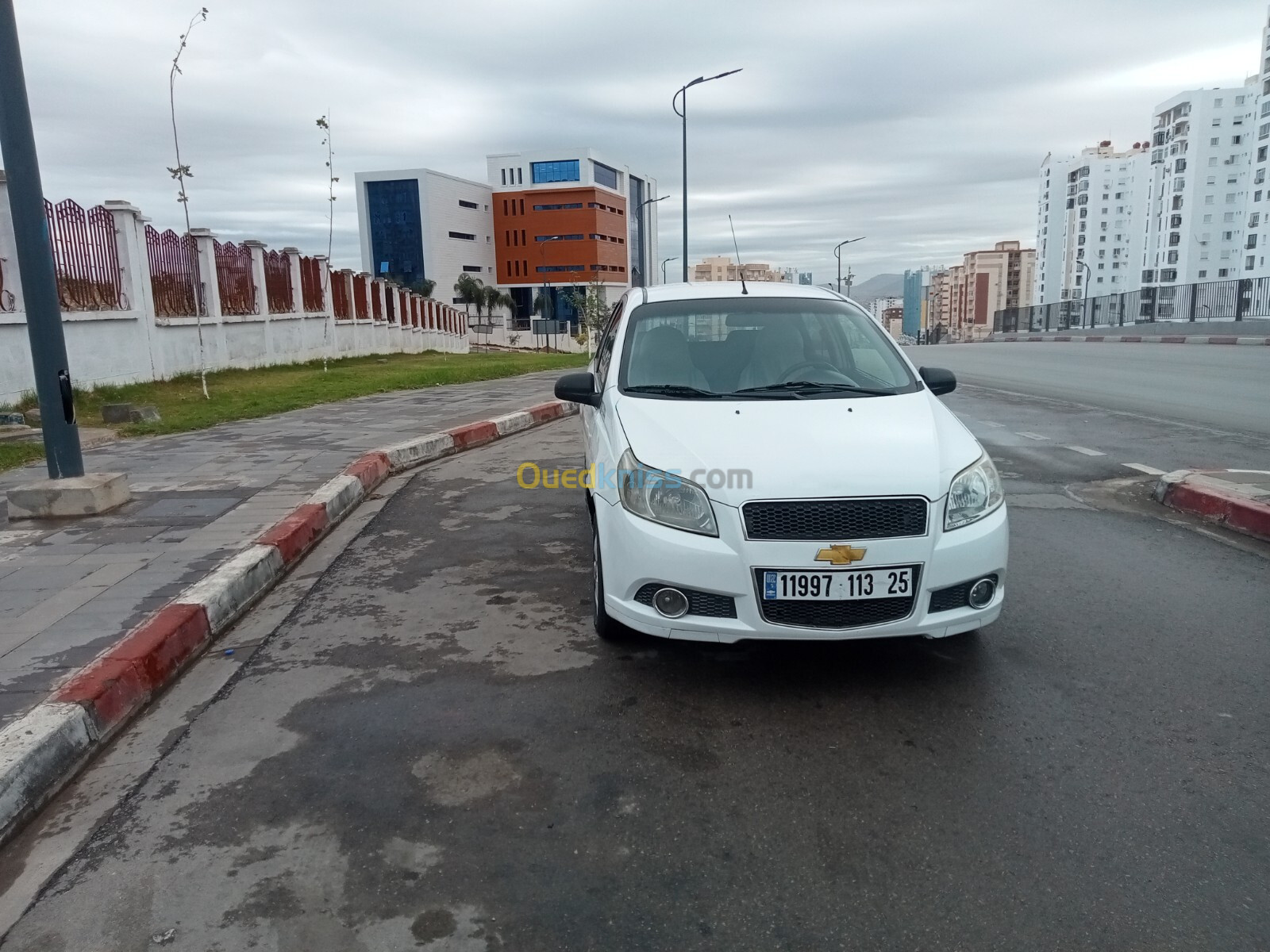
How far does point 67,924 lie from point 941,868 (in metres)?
2.36

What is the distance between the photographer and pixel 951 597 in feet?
11.6

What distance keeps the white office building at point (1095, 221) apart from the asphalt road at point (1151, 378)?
95.5m

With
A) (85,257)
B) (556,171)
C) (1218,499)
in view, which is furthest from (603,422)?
(556,171)

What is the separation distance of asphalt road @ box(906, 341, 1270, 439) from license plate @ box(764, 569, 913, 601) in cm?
831

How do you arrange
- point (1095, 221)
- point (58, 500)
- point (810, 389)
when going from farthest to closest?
point (1095, 221), point (58, 500), point (810, 389)

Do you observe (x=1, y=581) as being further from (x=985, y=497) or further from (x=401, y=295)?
(x=401, y=295)

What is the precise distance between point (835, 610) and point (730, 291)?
106 inches

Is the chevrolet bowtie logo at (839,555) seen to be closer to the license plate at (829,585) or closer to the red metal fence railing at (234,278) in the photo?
the license plate at (829,585)

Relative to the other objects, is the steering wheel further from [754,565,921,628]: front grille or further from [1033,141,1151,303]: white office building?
[1033,141,1151,303]: white office building

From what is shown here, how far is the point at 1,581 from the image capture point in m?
5.00

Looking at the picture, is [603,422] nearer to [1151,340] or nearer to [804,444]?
[804,444]

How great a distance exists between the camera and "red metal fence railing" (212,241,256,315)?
17.8 meters

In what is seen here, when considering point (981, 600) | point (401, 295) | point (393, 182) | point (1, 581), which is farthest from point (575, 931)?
point (393, 182)

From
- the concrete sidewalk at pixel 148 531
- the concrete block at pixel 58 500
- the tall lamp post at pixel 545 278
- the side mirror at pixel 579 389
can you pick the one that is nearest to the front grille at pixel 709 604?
the side mirror at pixel 579 389
